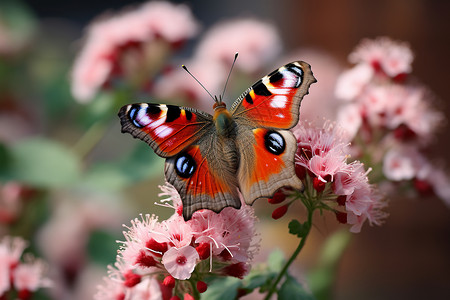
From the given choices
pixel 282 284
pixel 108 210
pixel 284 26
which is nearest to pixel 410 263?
pixel 284 26

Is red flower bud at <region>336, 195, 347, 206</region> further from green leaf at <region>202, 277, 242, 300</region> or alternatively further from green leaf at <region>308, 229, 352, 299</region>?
green leaf at <region>308, 229, 352, 299</region>

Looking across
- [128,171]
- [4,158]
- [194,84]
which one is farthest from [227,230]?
[194,84]

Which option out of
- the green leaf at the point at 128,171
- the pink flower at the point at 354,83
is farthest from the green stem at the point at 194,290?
the pink flower at the point at 354,83

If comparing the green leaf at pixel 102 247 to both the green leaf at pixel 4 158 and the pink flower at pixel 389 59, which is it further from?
the pink flower at pixel 389 59

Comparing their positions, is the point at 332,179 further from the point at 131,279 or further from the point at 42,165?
the point at 42,165

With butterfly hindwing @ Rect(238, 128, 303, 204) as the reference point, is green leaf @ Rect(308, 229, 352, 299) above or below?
below

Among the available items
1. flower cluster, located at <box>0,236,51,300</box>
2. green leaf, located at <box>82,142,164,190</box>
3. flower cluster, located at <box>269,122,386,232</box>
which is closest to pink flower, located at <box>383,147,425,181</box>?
flower cluster, located at <box>269,122,386,232</box>
